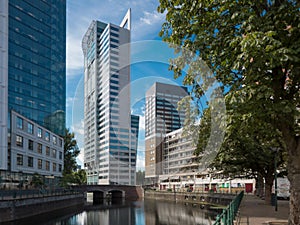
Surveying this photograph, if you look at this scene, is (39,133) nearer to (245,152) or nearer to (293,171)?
(245,152)

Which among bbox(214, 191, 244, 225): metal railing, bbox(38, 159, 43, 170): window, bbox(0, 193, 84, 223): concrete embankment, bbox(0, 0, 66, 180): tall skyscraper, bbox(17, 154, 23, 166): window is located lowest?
bbox(0, 193, 84, 223): concrete embankment

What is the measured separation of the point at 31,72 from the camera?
2520 inches

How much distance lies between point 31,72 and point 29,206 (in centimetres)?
3194

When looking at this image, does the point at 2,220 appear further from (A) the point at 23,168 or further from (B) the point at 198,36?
(B) the point at 198,36

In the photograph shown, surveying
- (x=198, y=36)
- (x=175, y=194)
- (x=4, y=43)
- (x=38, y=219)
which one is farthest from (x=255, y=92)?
(x=175, y=194)

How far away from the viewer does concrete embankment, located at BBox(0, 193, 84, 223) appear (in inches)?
1344

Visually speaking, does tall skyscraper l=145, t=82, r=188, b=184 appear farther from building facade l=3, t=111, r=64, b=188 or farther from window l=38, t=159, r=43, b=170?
window l=38, t=159, r=43, b=170

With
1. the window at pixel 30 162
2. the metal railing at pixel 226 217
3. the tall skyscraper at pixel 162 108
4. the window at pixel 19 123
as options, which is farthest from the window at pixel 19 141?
the metal railing at pixel 226 217

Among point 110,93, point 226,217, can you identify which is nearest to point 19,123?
point 110,93

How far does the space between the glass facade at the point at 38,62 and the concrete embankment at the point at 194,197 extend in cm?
3177

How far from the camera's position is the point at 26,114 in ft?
199

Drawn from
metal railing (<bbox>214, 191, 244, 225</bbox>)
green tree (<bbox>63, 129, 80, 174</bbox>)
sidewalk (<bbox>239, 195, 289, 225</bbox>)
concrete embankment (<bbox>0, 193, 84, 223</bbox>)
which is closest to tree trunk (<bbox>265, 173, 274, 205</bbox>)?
sidewalk (<bbox>239, 195, 289, 225</bbox>)

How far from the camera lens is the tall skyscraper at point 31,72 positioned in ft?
164

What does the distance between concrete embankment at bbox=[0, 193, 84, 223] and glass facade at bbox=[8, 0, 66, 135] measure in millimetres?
17082
